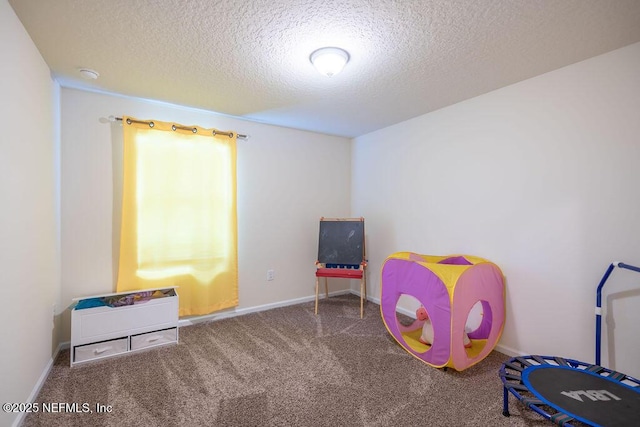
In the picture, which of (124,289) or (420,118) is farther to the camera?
(420,118)

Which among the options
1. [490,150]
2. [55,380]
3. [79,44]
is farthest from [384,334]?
[79,44]

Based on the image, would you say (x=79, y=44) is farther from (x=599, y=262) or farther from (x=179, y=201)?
(x=599, y=262)

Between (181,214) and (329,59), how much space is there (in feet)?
7.10

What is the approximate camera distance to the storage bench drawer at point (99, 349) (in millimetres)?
2311

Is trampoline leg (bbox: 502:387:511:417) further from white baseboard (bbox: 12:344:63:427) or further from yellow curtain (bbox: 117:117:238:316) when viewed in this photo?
white baseboard (bbox: 12:344:63:427)

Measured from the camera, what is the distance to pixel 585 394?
1526mm

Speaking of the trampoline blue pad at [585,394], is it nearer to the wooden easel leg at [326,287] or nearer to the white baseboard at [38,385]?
the wooden easel leg at [326,287]

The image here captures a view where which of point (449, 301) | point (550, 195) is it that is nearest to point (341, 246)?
point (449, 301)

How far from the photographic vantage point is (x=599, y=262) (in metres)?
2.01

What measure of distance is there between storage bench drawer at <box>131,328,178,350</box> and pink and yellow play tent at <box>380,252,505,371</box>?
2007mm

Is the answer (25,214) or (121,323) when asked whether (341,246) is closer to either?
(121,323)

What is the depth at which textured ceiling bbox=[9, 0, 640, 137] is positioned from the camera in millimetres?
1545

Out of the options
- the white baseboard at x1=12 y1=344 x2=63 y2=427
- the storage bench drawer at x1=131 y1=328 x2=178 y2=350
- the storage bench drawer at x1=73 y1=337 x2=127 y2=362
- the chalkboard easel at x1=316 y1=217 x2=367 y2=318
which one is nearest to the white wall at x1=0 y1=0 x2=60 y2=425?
the white baseboard at x1=12 y1=344 x2=63 y2=427

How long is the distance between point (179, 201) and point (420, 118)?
2834 mm
